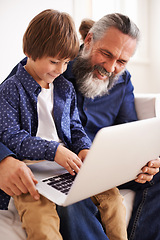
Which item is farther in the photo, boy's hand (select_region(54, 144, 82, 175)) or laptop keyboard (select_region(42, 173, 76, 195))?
boy's hand (select_region(54, 144, 82, 175))

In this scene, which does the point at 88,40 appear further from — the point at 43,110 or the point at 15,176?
the point at 15,176

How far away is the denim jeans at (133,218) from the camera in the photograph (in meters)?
0.92

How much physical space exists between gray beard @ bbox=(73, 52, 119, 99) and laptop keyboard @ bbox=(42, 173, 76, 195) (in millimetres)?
657

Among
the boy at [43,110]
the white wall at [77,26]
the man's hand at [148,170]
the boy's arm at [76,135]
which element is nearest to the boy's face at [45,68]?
the boy at [43,110]

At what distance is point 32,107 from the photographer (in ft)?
3.61

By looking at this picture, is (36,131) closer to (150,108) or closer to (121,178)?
(121,178)

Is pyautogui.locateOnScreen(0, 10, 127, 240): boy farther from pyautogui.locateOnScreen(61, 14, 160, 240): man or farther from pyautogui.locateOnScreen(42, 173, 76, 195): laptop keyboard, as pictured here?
pyautogui.locateOnScreen(61, 14, 160, 240): man

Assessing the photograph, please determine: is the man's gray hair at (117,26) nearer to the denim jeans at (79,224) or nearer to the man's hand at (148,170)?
the man's hand at (148,170)

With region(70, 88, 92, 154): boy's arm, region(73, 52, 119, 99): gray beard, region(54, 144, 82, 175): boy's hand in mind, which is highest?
region(73, 52, 119, 99): gray beard

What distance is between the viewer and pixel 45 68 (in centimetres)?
106

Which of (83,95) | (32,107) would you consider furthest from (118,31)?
(32,107)

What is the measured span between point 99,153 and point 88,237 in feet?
1.32

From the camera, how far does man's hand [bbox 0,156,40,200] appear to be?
0.85m

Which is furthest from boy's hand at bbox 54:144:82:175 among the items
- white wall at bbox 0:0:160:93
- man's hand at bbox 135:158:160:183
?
white wall at bbox 0:0:160:93
